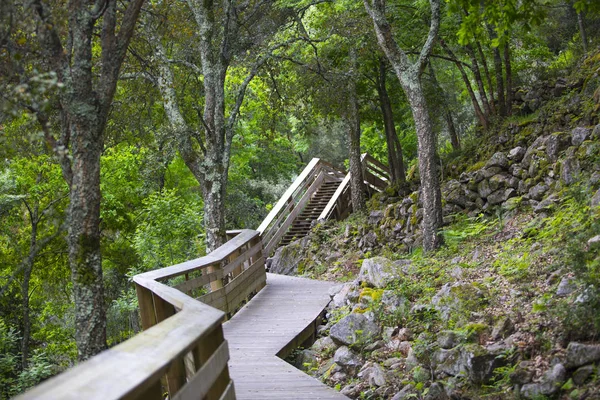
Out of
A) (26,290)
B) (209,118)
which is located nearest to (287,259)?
(209,118)

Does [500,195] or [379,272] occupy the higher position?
[500,195]

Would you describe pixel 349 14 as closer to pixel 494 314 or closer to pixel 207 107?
pixel 207 107

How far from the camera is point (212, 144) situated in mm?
12117

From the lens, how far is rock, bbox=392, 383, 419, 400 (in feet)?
19.8

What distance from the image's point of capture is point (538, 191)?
11352mm

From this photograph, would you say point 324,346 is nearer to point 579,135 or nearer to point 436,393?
point 436,393

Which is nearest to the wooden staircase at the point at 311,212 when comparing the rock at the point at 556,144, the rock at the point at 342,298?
the rock at the point at 556,144

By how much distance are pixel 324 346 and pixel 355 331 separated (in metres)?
0.88

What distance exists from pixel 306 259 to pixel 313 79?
15.5 ft

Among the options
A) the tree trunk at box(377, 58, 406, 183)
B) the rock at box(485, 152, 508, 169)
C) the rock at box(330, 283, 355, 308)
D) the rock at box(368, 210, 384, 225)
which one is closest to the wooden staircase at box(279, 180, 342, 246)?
the tree trunk at box(377, 58, 406, 183)

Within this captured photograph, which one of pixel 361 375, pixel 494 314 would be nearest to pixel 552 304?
pixel 494 314

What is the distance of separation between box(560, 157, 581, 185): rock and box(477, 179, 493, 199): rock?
7.74ft

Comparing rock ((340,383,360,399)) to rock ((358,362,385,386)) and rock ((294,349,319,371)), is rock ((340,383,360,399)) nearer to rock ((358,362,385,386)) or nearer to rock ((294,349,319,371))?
rock ((358,362,385,386))

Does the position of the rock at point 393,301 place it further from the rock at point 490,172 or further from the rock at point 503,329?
the rock at point 490,172
